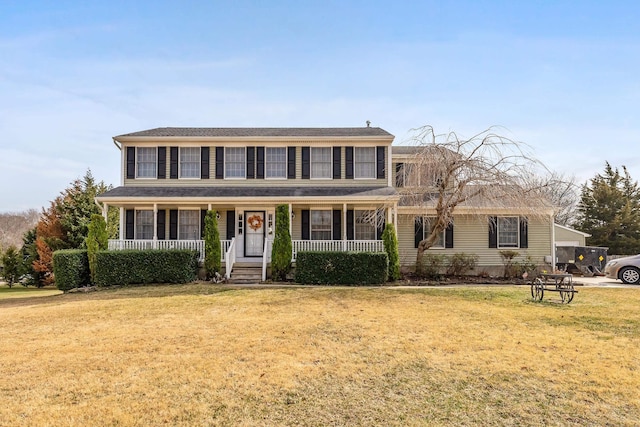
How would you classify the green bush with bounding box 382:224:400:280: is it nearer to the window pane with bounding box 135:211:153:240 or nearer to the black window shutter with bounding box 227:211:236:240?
the black window shutter with bounding box 227:211:236:240

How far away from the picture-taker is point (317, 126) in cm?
2136

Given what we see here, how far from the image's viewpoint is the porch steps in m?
15.7

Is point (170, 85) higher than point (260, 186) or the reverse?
higher

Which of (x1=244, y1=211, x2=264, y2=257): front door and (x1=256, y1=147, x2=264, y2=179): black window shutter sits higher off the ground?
(x1=256, y1=147, x2=264, y2=179): black window shutter

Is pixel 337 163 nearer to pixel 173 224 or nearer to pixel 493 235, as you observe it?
pixel 173 224

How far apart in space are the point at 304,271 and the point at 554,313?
8.59 m

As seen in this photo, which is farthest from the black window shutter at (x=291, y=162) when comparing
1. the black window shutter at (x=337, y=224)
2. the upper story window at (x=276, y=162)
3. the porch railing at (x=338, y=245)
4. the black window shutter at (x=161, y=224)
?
the black window shutter at (x=161, y=224)

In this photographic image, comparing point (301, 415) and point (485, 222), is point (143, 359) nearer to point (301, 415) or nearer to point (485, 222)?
point (301, 415)

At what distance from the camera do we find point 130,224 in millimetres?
18141

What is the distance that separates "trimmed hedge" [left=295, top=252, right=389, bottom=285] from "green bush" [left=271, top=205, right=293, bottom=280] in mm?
938

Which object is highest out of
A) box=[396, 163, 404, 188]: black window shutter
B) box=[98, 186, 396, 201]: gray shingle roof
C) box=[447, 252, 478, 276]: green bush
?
box=[396, 163, 404, 188]: black window shutter

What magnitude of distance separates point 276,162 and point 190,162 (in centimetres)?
398

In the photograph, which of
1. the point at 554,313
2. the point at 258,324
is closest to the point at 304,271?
the point at 258,324

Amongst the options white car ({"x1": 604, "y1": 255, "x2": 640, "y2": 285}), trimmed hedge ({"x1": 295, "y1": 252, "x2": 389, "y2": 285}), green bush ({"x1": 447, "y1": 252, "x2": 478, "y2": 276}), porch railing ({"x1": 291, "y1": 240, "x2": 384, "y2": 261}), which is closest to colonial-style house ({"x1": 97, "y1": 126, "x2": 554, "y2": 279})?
green bush ({"x1": 447, "y1": 252, "x2": 478, "y2": 276})
